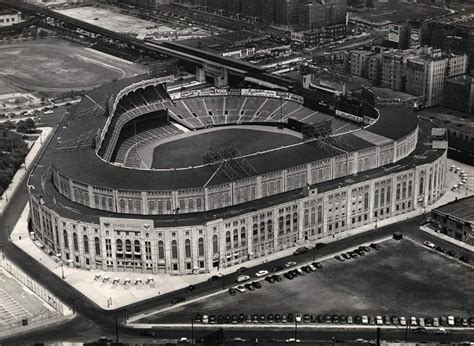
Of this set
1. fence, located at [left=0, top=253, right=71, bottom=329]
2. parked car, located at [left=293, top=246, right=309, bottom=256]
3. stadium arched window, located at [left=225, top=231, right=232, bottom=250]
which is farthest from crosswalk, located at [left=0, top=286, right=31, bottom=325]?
parked car, located at [left=293, top=246, right=309, bottom=256]

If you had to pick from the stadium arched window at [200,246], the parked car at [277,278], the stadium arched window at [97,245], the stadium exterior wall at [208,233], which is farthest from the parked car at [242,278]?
the stadium arched window at [97,245]

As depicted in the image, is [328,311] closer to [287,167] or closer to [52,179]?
[287,167]

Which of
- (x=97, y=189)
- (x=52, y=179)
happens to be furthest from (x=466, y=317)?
(x=52, y=179)

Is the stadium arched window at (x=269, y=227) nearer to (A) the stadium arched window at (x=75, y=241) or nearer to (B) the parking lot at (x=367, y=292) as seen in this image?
(B) the parking lot at (x=367, y=292)

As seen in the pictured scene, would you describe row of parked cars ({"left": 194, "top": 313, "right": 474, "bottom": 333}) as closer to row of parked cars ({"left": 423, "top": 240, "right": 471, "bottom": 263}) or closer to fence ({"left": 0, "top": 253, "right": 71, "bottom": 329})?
row of parked cars ({"left": 423, "top": 240, "right": 471, "bottom": 263})

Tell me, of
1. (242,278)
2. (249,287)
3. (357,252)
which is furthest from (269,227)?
(357,252)

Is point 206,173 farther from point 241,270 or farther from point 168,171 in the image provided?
point 241,270
